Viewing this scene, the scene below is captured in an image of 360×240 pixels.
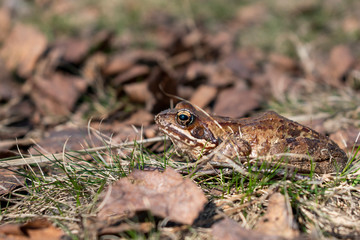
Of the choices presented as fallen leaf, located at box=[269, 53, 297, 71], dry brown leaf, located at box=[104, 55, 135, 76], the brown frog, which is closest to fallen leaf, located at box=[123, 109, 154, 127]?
the brown frog

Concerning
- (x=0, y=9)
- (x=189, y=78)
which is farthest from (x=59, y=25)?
(x=189, y=78)

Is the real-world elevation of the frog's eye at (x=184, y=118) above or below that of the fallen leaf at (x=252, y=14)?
below

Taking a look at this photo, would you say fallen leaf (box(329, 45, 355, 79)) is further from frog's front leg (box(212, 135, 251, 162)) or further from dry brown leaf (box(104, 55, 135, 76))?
dry brown leaf (box(104, 55, 135, 76))

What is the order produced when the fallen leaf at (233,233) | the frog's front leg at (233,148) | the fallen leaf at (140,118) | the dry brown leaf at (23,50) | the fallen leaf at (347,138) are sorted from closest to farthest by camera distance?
the fallen leaf at (233,233) → the frog's front leg at (233,148) → the fallen leaf at (347,138) → the fallen leaf at (140,118) → the dry brown leaf at (23,50)

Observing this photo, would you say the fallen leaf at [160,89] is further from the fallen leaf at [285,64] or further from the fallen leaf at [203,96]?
the fallen leaf at [285,64]

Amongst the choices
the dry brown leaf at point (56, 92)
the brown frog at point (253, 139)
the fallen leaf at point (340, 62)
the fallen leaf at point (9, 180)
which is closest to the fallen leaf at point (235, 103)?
the brown frog at point (253, 139)
